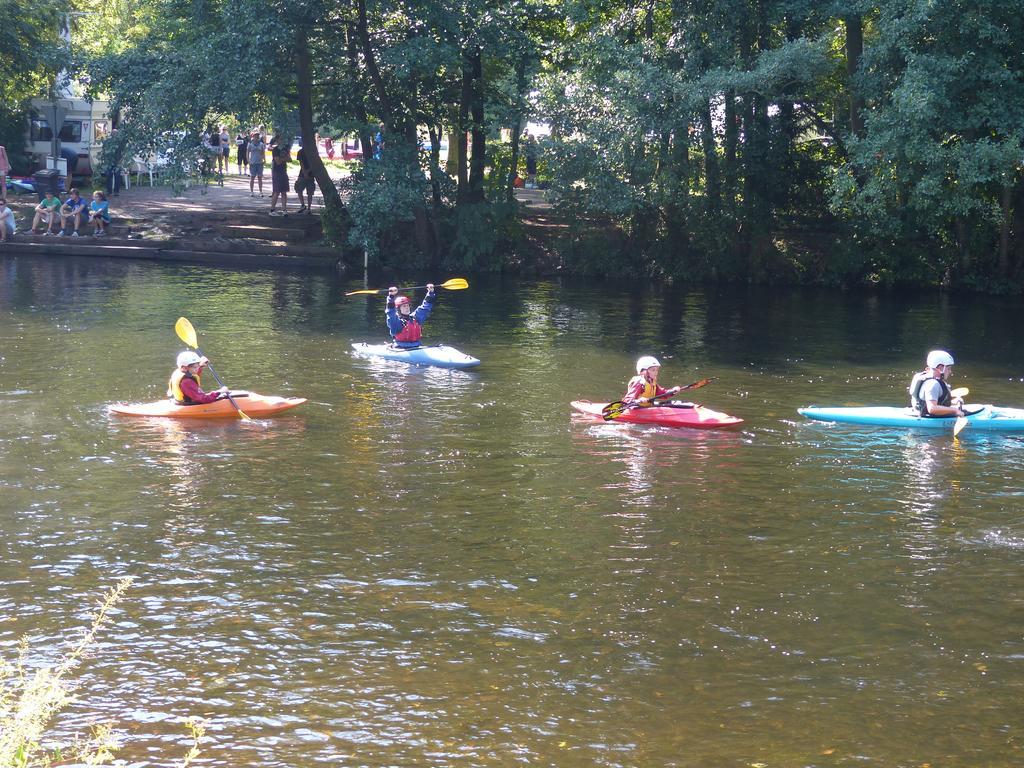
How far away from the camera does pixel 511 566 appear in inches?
374

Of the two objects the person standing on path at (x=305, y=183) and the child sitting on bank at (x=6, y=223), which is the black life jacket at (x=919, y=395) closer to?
the person standing on path at (x=305, y=183)

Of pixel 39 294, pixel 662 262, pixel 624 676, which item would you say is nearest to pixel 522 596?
pixel 624 676

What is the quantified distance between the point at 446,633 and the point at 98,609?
2.45 meters

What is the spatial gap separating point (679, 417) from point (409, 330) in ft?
16.5

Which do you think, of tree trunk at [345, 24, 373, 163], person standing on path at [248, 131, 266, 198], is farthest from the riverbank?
tree trunk at [345, 24, 373, 163]

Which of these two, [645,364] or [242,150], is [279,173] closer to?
[242,150]

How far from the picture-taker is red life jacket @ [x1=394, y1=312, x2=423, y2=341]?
1759 cm

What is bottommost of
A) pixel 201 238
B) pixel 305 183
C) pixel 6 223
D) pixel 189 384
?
Result: pixel 189 384

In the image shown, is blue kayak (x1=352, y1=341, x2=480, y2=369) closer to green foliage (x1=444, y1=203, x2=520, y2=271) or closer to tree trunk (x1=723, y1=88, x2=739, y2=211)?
green foliage (x1=444, y1=203, x2=520, y2=271)

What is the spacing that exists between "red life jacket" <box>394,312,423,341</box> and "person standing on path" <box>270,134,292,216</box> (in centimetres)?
1204

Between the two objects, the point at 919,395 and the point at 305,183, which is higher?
the point at 305,183

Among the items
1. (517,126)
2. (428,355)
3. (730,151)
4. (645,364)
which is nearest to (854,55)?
(730,151)

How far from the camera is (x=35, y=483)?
37.1 ft

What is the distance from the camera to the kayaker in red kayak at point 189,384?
13914mm
